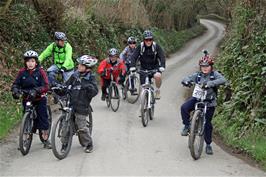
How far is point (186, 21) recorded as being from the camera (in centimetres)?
5388

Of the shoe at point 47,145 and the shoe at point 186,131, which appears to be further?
the shoe at point 47,145

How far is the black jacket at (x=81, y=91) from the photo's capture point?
9242mm

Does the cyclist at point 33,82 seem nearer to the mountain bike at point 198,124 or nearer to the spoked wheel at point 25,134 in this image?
the spoked wheel at point 25,134

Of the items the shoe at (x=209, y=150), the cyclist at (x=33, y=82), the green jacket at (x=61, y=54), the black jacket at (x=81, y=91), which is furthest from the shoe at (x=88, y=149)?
the green jacket at (x=61, y=54)

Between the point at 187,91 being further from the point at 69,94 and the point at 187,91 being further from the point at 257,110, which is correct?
the point at 69,94

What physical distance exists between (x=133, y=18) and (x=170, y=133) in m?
21.4

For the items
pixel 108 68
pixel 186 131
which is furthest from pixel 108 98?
pixel 186 131

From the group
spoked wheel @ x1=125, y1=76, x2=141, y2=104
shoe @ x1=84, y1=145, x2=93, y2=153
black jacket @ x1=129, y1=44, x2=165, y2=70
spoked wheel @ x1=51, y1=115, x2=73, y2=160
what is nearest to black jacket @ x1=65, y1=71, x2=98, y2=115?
spoked wheel @ x1=51, y1=115, x2=73, y2=160

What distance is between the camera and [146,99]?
39.5ft

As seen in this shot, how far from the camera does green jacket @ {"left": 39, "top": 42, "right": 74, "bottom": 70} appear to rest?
39.5ft

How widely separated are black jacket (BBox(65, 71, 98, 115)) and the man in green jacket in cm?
280

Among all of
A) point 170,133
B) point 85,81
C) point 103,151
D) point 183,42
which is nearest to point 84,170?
point 103,151

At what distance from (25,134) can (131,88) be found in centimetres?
640

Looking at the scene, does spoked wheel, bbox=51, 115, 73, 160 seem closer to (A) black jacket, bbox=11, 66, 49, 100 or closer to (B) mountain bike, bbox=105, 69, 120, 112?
(A) black jacket, bbox=11, 66, 49, 100
